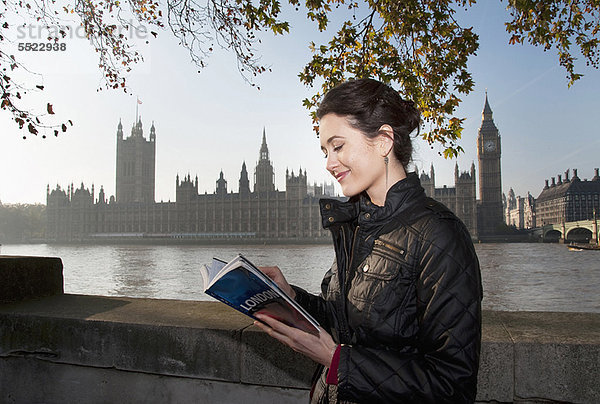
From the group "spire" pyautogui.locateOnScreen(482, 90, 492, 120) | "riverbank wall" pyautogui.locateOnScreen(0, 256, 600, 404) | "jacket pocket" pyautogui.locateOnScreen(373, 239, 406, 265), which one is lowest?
"riverbank wall" pyautogui.locateOnScreen(0, 256, 600, 404)

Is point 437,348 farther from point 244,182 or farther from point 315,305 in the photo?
point 244,182

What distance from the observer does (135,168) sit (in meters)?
66.4

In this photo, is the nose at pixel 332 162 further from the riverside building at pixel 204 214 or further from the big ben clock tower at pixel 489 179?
the big ben clock tower at pixel 489 179

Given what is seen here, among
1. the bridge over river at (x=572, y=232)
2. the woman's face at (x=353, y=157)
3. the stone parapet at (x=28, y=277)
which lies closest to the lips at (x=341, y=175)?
the woman's face at (x=353, y=157)

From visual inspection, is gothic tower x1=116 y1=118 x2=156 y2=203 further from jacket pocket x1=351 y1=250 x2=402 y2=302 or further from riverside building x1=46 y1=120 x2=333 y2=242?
jacket pocket x1=351 y1=250 x2=402 y2=302

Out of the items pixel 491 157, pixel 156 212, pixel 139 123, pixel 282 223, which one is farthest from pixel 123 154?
pixel 491 157

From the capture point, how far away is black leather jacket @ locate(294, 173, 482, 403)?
66 cm

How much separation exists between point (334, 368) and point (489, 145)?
6757cm

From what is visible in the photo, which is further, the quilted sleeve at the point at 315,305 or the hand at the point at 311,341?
the quilted sleeve at the point at 315,305

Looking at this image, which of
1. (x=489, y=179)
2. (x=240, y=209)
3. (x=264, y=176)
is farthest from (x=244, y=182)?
(x=489, y=179)

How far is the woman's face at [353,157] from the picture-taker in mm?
833

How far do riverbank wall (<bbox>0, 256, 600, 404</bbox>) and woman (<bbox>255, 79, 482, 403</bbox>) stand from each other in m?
0.44

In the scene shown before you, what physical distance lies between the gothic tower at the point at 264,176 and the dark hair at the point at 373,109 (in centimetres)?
5491

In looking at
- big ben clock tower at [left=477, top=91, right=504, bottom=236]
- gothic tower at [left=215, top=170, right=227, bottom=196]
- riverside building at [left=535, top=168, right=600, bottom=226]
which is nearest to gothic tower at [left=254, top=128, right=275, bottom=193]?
gothic tower at [left=215, top=170, right=227, bottom=196]
